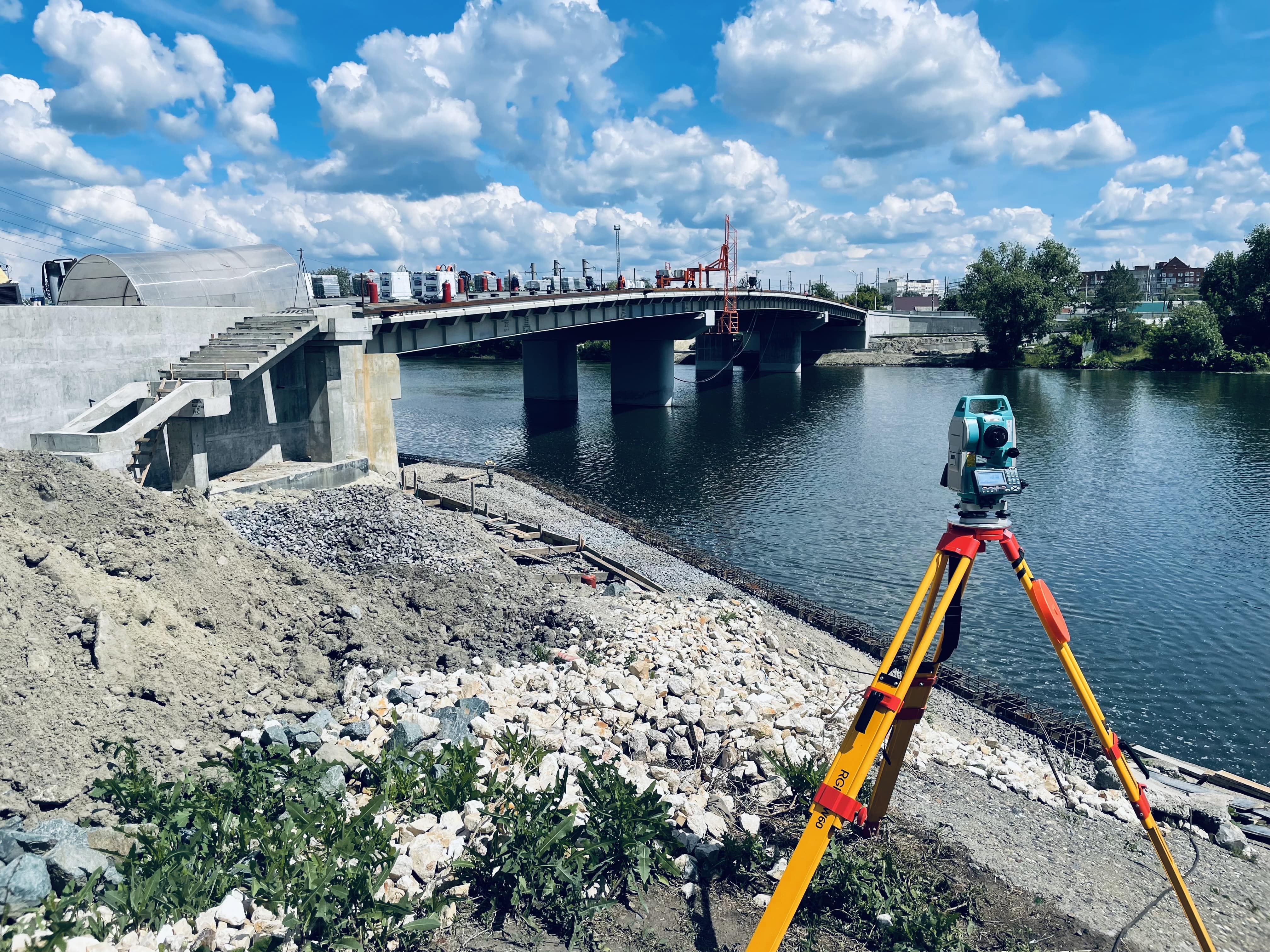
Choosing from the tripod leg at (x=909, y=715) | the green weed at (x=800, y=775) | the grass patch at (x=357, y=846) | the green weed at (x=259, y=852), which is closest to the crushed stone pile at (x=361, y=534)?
the grass patch at (x=357, y=846)

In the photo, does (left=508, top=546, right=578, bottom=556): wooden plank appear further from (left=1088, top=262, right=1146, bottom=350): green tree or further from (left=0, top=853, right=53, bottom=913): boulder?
(left=1088, top=262, right=1146, bottom=350): green tree

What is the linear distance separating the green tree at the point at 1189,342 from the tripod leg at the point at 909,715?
317ft

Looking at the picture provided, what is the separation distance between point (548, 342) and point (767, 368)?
1586 inches

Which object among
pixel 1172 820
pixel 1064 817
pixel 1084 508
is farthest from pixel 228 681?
pixel 1084 508

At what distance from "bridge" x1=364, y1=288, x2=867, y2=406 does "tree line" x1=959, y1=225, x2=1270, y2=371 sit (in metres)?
16.8

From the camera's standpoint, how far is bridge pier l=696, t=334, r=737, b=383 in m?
95.0

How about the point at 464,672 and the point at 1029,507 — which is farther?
the point at 1029,507

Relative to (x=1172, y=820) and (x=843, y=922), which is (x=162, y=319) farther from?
(x=1172, y=820)

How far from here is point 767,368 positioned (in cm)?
9819

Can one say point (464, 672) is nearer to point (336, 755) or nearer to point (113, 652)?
point (336, 755)

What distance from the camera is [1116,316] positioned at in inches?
3910

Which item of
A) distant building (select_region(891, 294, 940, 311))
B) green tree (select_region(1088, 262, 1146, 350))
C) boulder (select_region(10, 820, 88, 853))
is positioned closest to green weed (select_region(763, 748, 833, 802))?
boulder (select_region(10, 820, 88, 853))

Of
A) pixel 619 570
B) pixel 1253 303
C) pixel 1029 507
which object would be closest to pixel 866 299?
pixel 1253 303

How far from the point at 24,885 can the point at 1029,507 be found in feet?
108
